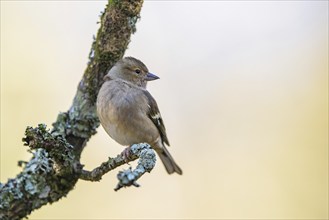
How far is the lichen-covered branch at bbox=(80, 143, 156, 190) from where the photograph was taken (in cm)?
189

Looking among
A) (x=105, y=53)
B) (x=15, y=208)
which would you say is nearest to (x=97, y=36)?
(x=105, y=53)

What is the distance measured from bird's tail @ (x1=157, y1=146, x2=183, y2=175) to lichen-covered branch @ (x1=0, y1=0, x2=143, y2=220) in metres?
1.56

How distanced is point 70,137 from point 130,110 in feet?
3.51

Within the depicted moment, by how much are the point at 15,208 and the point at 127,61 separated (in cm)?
224

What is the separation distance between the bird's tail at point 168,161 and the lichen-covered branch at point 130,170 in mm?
1995

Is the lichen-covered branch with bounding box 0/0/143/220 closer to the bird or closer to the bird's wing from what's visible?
the bird

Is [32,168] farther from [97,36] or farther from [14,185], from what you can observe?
[97,36]

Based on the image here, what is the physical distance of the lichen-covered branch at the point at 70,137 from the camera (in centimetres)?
275

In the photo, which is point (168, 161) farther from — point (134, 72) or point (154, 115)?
point (134, 72)

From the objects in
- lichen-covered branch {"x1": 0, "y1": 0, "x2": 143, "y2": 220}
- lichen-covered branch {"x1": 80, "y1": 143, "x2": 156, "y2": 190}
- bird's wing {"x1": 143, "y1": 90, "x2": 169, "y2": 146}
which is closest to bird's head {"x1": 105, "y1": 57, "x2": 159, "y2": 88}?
bird's wing {"x1": 143, "y1": 90, "x2": 169, "y2": 146}

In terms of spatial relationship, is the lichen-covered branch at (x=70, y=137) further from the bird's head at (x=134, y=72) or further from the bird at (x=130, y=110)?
the bird's head at (x=134, y=72)

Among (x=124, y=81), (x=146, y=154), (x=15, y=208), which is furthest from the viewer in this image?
(x=124, y=81)

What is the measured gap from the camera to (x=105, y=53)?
130 inches

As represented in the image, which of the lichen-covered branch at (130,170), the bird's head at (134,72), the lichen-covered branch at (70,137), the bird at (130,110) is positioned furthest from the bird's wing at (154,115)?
the lichen-covered branch at (130,170)
